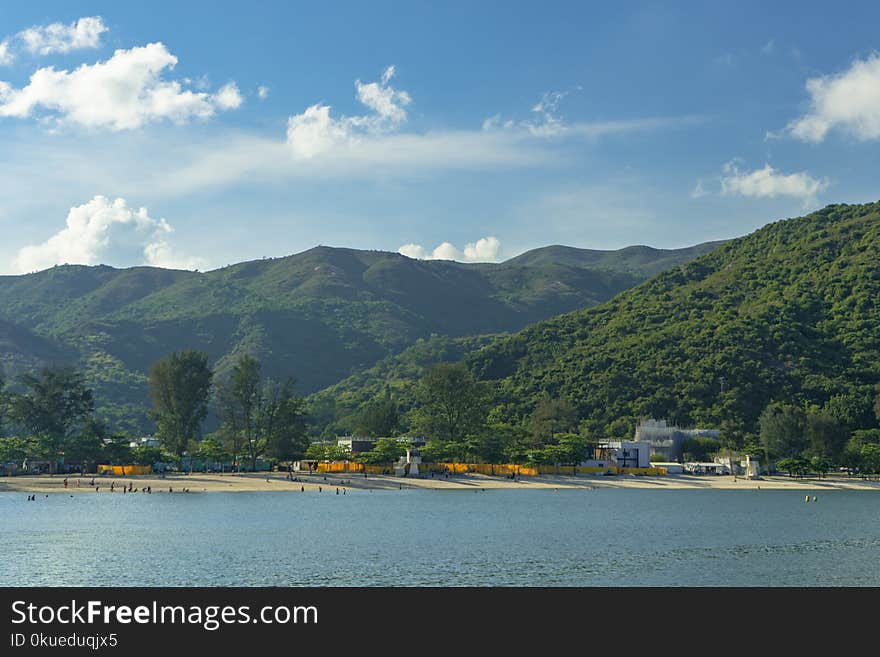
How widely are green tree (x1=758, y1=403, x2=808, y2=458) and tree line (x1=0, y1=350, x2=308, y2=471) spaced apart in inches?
2762

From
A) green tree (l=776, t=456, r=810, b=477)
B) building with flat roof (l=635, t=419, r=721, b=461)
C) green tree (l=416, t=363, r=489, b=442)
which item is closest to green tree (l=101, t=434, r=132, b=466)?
green tree (l=416, t=363, r=489, b=442)

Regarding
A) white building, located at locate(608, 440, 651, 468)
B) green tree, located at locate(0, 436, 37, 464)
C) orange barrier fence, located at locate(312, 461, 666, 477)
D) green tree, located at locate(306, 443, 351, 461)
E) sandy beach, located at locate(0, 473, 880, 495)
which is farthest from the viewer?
white building, located at locate(608, 440, 651, 468)

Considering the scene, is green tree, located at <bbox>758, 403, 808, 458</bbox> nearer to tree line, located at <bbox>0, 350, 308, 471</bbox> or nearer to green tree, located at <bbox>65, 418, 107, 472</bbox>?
tree line, located at <bbox>0, 350, 308, 471</bbox>

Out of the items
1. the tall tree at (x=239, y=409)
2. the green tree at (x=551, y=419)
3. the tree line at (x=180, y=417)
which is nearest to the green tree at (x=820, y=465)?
the green tree at (x=551, y=419)

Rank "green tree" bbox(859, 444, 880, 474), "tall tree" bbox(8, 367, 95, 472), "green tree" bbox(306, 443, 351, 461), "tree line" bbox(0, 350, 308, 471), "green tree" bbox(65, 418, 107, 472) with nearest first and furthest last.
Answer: "green tree" bbox(65, 418, 107, 472), "tree line" bbox(0, 350, 308, 471), "green tree" bbox(859, 444, 880, 474), "tall tree" bbox(8, 367, 95, 472), "green tree" bbox(306, 443, 351, 461)

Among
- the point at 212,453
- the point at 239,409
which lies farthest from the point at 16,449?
the point at 239,409

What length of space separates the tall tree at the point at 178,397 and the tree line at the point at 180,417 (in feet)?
0.48

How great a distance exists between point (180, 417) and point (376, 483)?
34.7m

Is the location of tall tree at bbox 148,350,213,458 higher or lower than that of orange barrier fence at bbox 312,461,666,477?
higher

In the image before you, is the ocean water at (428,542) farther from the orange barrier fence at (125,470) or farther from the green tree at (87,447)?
the orange barrier fence at (125,470)

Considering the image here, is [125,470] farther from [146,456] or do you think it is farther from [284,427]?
[284,427]

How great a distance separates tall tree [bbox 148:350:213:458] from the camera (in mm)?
146250
